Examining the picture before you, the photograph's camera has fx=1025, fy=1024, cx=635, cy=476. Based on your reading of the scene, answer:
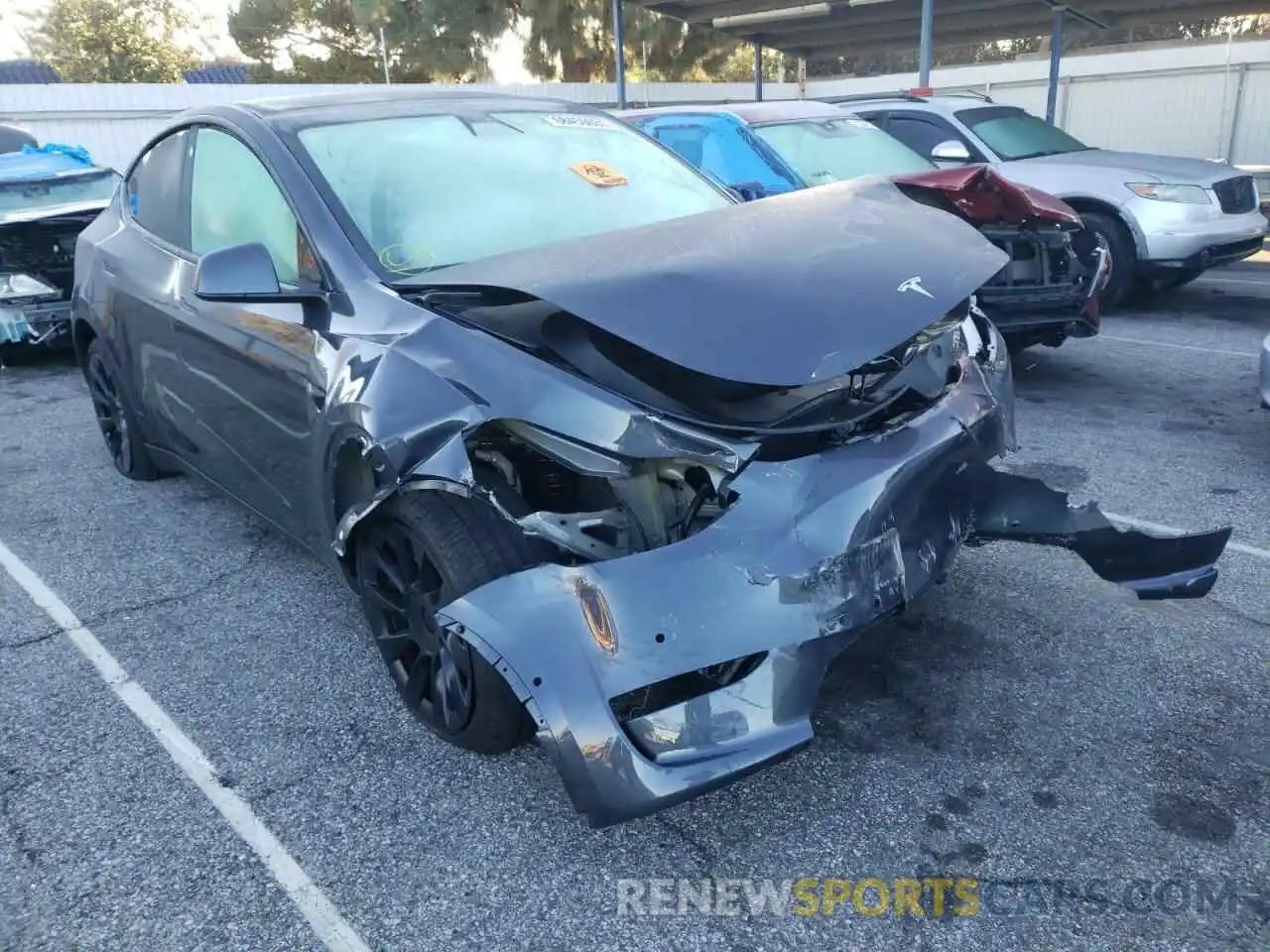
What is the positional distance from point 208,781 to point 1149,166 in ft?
27.8

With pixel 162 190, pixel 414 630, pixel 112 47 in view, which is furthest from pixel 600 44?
pixel 414 630

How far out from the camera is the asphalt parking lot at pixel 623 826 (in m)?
2.20

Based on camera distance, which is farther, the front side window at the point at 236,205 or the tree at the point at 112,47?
the tree at the point at 112,47

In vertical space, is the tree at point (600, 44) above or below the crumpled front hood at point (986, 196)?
above

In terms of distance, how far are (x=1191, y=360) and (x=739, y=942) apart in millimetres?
6095

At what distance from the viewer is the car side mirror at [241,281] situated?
2.92 metres

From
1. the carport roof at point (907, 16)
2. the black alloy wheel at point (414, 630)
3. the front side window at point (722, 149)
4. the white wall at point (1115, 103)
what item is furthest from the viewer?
the white wall at point (1115, 103)

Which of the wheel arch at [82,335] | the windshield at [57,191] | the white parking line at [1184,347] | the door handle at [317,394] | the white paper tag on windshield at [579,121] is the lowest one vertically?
the white parking line at [1184,347]

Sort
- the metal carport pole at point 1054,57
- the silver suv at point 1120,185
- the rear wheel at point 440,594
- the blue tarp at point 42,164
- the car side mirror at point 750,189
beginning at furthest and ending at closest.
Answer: the metal carport pole at point 1054,57, the silver suv at point 1120,185, the blue tarp at point 42,164, the car side mirror at point 750,189, the rear wheel at point 440,594

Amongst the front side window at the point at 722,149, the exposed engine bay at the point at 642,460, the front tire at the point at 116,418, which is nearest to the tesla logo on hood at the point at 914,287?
the exposed engine bay at the point at 642,460

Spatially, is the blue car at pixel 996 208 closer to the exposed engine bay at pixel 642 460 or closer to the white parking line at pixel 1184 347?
the white parking line at pixel 1184 347

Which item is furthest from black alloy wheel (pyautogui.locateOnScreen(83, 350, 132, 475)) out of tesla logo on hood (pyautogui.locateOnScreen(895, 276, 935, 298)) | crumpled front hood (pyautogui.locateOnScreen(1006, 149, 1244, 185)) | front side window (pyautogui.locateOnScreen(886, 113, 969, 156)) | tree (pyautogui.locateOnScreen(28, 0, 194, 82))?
tree (pyautogui.locateOnScreen(28, 0, 194, 82))

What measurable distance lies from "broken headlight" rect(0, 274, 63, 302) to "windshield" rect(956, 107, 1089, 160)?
7.27m

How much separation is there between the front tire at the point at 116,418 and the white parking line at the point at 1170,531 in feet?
13.6
